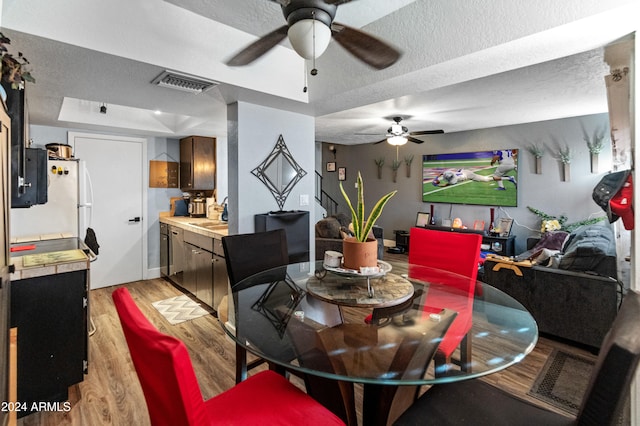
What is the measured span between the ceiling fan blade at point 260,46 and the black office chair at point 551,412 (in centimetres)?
166

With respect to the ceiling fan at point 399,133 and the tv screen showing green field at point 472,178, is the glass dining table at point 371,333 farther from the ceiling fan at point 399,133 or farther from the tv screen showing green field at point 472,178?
the tv screen showing green field at point 472,178

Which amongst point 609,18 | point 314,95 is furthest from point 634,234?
point 314,95

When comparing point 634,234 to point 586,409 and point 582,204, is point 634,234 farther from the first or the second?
point 582,204

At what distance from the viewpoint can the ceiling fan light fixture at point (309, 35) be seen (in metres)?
1.39

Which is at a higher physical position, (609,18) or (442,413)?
(609,18)

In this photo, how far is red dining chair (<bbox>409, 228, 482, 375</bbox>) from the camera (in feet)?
4.60

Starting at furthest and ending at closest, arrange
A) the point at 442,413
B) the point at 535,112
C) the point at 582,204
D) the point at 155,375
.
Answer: the point at 582,204, the point at 535,112, the point at 442,413, the point at 155,375

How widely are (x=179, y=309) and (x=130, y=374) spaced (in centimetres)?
125

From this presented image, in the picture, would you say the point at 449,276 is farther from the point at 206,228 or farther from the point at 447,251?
the point at 206,228

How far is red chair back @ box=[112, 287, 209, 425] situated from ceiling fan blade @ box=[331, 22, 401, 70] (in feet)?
4.67

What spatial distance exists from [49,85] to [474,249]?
341 centimetres

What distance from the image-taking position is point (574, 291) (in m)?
2.72

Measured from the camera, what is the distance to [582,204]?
4734mm

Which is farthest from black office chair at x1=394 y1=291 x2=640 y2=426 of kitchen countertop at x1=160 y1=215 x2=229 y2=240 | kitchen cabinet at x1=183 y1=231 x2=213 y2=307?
kitchen cabinet at x1=183 y1=231 x2=213 y2=307
